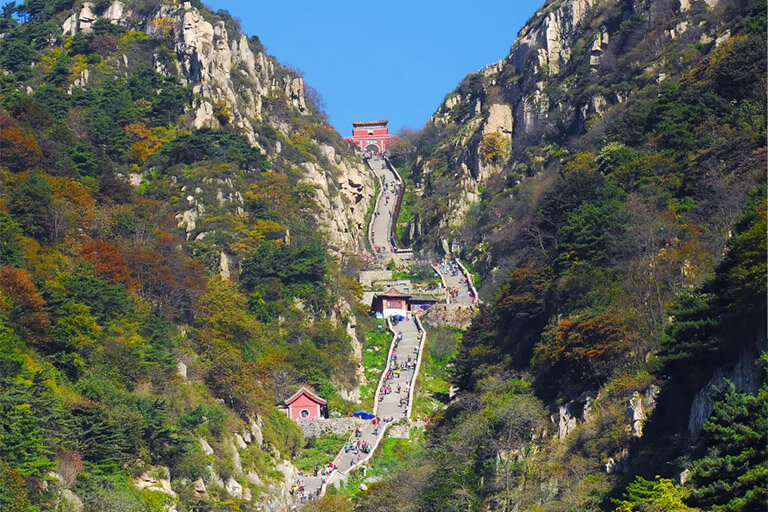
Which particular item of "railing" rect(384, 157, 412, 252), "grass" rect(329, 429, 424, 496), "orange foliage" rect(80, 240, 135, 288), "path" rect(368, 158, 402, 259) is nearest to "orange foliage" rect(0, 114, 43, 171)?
"orange foliage" rect(80, 240, 135, 288)

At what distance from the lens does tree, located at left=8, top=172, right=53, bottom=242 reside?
158ft

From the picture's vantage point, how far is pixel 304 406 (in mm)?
54000

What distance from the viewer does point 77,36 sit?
87.2 meters

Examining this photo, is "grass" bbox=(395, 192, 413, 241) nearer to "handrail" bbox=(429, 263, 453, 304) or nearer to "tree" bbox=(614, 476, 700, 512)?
"handrail" bbox=(429, 263, 453, 304)

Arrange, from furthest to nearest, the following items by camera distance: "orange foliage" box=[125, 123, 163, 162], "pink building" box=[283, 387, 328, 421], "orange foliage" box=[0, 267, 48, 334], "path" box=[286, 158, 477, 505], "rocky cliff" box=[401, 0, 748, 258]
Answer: "rocky cliff" box=[401, 0, 748, 258] < "orange foliage" box=[125, 123, 163, 162] < "pink building" box=[283, 387, 328, 421] < "path" box=[286, 158, 477, 505] < "orange foliage" box=[0, 267, 48, 334]

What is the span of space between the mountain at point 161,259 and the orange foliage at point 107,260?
95 millimetres

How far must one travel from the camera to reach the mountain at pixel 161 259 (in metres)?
37.3

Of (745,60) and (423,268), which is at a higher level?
(745,60)

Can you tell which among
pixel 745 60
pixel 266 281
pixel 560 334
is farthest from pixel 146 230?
pixel 745 60

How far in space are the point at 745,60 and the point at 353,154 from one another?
56040 mm

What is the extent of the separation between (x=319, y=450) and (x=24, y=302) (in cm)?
1590

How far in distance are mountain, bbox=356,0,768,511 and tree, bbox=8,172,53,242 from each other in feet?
59.8

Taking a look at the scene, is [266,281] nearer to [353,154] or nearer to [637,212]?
[637,212]

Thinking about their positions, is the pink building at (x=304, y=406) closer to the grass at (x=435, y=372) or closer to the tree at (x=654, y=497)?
the grass at (x=435, y=372)
